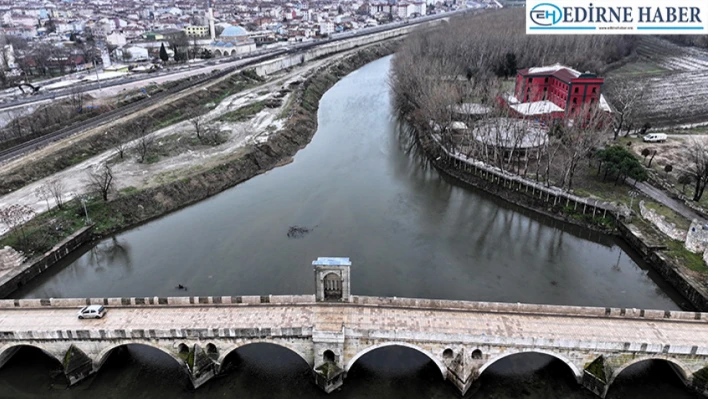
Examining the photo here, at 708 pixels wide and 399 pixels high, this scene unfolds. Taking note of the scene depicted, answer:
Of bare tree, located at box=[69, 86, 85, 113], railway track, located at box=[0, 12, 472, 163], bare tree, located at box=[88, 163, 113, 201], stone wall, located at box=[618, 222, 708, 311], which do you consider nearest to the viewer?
stone wall, located at box=[618, 222, 708, 311]

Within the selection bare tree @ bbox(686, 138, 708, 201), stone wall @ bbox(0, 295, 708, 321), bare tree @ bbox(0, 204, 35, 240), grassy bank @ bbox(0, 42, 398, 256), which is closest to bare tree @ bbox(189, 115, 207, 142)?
grassy bank @ bbox(0, 42, 398, 256)

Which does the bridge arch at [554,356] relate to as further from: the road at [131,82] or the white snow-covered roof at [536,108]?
the road at [131,82]

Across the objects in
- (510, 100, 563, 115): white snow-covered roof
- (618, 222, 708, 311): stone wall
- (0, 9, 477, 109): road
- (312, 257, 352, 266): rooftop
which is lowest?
(618, 222, 708, 311): stone wall

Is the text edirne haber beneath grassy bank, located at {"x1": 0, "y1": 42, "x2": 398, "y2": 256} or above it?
above

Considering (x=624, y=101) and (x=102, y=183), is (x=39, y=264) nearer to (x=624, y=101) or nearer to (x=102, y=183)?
(x=102, y=183)

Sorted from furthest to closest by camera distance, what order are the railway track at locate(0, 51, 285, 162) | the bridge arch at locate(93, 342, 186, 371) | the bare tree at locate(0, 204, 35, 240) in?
the railway track at locate(0, 51, 285, 162)
the bare tree at locate(0, 204, 35, 240)
the bridge arch at locate(93, 342, 186, 371)

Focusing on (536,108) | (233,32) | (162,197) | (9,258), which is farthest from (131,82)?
(536,108)

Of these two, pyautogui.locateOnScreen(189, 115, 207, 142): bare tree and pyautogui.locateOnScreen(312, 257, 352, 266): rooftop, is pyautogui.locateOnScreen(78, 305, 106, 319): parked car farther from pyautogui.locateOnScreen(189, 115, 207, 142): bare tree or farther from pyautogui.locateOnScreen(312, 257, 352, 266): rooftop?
pyautogui.locateOnScreen(189, 115, 207, 142): bare tree

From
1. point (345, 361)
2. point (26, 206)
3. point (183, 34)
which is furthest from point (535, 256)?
point (183, 34)
